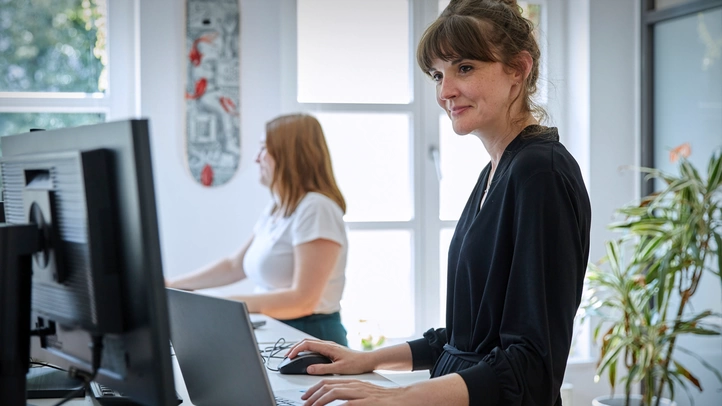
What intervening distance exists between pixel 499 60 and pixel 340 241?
5.00ft

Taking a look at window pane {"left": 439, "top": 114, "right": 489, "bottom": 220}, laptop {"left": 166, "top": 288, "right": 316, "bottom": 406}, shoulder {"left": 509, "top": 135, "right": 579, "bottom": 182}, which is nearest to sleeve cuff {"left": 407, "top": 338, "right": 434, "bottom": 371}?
laptop {"left": 166, "top": 288, "right": 316, "bottom": 406}

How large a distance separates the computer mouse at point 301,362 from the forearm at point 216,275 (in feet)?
5.54

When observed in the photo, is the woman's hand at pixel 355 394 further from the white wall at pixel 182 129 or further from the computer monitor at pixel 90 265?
the white wall at pixel 182 129

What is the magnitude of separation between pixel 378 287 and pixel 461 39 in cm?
261

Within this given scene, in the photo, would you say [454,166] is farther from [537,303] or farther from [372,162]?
[537,303]

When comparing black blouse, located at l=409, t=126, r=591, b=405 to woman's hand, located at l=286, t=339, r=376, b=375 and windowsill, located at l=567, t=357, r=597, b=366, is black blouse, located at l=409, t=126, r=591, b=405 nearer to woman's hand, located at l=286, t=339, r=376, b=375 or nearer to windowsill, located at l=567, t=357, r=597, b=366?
woman's hand, located at l=286, t=339, r=376, b=375

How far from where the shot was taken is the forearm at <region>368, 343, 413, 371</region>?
1722 mm

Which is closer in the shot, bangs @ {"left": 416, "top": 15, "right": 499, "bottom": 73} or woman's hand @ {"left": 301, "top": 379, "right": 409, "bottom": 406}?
woman's hand @ {"left": 301, "top": 379, "right": 409, "bottom": 406}

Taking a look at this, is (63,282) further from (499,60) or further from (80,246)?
(499,60)

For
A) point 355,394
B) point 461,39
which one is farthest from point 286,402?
point 461,39

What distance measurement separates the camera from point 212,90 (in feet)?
11.9

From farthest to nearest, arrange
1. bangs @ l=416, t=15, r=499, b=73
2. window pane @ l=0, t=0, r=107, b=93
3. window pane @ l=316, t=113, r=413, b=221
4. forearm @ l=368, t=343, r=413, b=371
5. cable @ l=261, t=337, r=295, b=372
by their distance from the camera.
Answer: window pane @ l=316, t=113, r=413, b=221
window pane @ l=0, t=0, r=107, b=93
cable @ l=261, t=337, r=295, b=372
forearm @ l=368, t=343, r=413, b=371
bangs @ l=416, t=15, r=499, b=73

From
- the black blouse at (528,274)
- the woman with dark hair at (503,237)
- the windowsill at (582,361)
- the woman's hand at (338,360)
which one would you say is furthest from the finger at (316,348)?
the windowsill at (582,361)

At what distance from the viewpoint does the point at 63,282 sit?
1053 millimetres
